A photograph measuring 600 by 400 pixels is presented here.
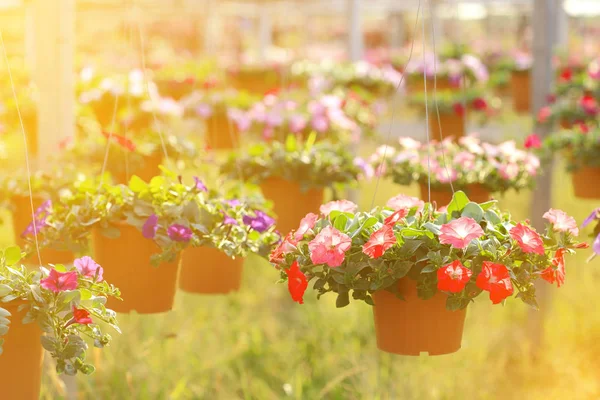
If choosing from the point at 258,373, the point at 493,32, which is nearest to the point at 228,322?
the point at 258,373

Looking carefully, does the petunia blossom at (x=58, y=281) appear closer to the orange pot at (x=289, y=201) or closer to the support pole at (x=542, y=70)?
the orange pot at (x=289, y=201)

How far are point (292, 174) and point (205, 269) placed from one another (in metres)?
0.46

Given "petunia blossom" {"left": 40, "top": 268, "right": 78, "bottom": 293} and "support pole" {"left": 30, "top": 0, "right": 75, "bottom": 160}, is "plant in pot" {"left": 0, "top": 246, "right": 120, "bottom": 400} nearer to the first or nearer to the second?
"petunia blossom" {"left": 40, "top": 268, "right": 78, "bottom": 293}

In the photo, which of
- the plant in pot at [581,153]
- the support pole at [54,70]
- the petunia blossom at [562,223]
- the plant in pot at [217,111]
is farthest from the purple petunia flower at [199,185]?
the plant in pot at [217,111]

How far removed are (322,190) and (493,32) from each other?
606 inches

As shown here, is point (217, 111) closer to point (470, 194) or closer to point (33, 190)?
point (33, 190)

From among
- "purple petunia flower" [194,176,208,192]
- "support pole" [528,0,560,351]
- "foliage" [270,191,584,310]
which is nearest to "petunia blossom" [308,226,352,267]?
"foliage" [270,191,584,310]

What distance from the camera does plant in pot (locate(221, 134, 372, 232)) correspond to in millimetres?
2705

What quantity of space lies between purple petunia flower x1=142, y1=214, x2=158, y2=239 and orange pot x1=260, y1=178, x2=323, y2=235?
2.56 ft

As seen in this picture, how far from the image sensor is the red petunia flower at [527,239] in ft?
5.52

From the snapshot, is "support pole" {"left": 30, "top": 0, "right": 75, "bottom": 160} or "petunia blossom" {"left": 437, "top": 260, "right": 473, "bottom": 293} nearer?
"petunia blossom" {"left": 437, "top": 260, "right": 473, "bottom": 293}

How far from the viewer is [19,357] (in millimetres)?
1600

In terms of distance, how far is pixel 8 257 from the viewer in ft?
5.41

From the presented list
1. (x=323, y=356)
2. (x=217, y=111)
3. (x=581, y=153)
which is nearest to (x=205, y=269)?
(x=581, y=153)
